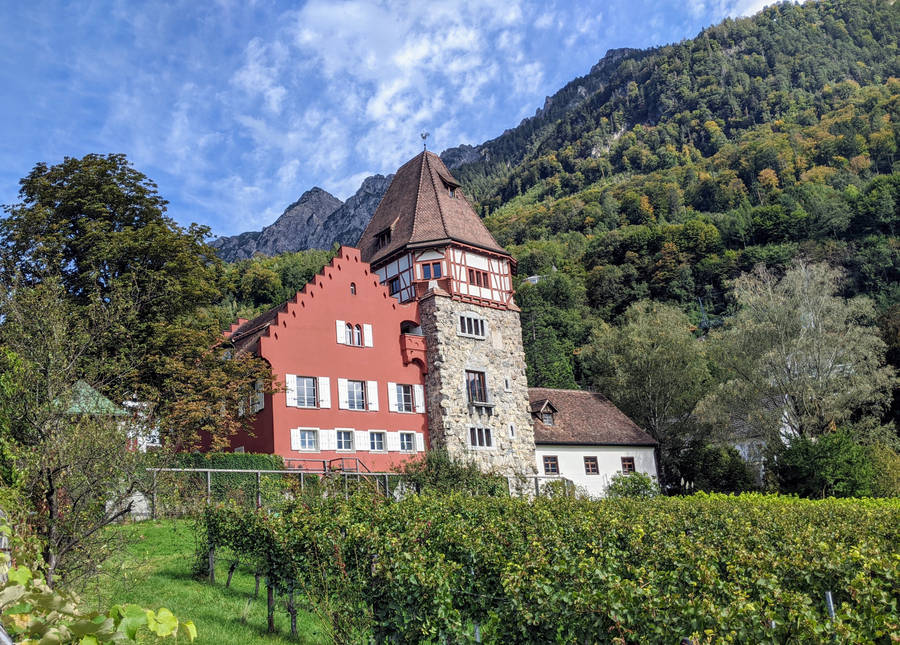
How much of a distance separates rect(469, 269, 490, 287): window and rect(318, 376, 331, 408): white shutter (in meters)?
9.67

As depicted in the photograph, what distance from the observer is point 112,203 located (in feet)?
95.6

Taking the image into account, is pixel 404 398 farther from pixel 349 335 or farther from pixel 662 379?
pixel 662 379

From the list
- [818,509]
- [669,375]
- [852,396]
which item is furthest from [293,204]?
[818,509]

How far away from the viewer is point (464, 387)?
33.5m

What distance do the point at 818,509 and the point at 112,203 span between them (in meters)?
27.7

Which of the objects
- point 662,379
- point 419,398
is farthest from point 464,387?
point 662,379

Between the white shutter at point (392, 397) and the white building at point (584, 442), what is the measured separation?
324 inches

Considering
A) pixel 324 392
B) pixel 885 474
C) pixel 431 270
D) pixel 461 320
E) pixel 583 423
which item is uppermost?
pixel 431 270

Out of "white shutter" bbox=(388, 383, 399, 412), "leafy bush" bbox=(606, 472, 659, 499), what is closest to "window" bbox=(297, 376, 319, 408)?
"white shutter" bbox=(388, 383, 399, 412)

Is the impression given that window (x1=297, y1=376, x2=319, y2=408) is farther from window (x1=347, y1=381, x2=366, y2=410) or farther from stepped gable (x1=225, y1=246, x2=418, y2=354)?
stepped gable (x1=225, y1=246, x2=418, y2=354)

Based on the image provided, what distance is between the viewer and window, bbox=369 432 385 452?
3059 centimetres

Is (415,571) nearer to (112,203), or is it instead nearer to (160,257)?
(160,257)

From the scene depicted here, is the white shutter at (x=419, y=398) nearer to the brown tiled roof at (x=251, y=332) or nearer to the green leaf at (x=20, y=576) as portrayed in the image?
the brown tiled roof at (x=251, y=332)

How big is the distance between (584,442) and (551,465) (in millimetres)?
2495
